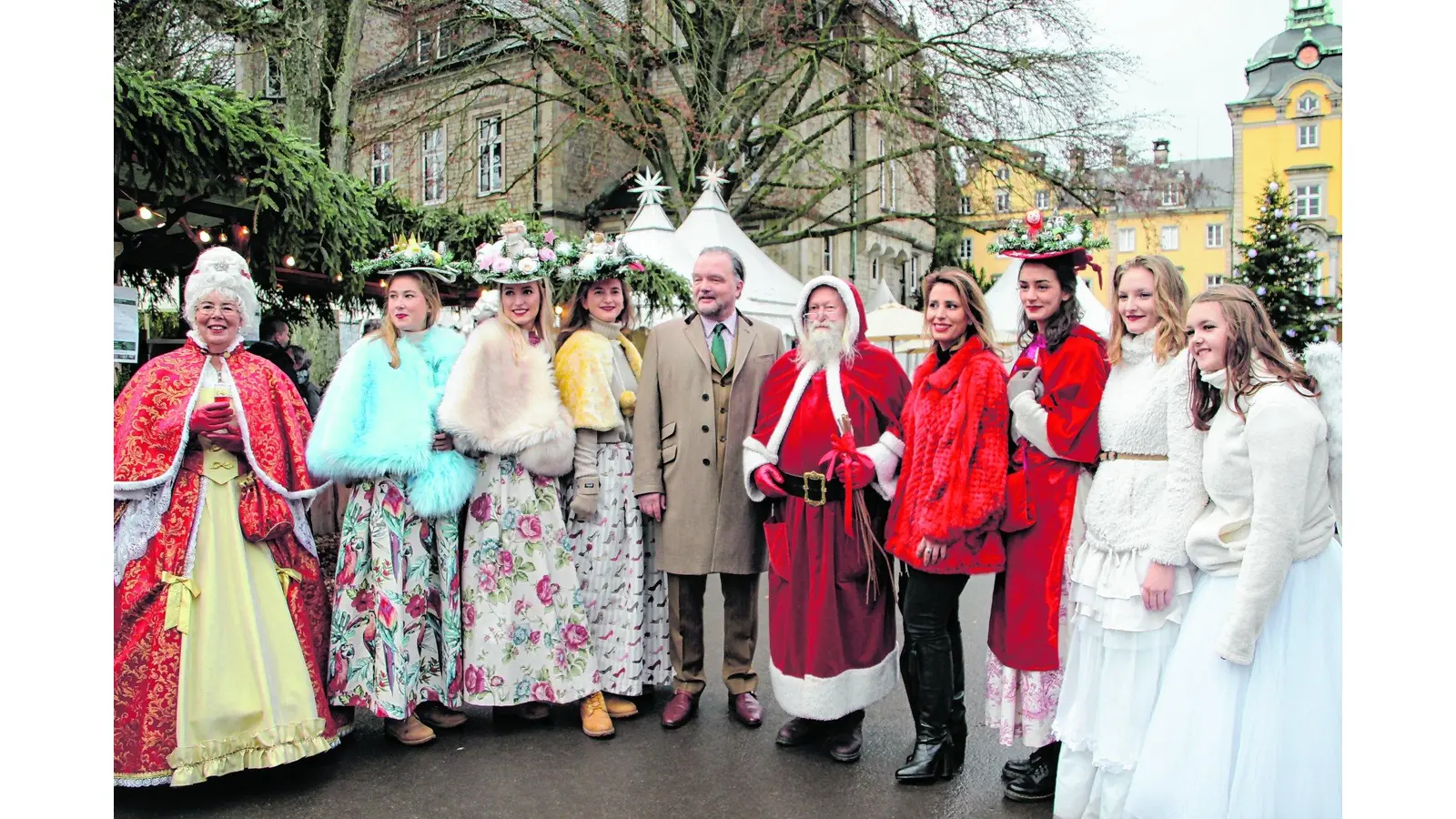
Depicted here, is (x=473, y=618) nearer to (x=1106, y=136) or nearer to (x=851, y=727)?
(x=851, y=727)

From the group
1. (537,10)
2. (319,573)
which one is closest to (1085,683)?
(319,573)

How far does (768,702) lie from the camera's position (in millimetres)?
4785

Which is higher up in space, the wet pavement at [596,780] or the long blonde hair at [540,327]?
the long blonde hair at [540,327]

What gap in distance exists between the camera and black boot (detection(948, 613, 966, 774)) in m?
3.81

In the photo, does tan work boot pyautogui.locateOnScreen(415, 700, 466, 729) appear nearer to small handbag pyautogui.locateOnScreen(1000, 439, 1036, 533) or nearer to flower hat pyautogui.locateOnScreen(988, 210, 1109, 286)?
small handbag pyautogui.locateOnScreen(1000, 439, 1036, 533)

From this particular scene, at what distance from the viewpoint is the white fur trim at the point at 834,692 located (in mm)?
3975

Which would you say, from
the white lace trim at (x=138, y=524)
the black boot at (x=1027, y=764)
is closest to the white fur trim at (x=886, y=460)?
the black boot at (x=1027, y=764)

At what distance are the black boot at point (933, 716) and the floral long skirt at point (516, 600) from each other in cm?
143

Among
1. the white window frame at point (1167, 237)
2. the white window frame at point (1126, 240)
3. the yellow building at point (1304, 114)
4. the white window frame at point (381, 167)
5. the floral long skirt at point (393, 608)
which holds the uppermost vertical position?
the white window frame at point (381, 167)

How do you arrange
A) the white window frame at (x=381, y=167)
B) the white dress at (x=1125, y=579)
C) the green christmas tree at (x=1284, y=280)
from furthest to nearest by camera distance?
the white window frame at (x=381, y=167)
the green christmas tree at (x=1284, y=280)
the white dress at (x=1125, y=579)

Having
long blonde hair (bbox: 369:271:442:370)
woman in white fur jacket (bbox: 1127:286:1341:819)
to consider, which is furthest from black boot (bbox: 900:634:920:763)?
long blonde hair (bbox: 369:271:442:370)

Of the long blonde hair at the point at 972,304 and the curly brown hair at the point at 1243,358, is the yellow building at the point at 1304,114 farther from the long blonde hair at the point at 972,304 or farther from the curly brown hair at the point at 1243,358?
the long blonde hair at the point at 972,304

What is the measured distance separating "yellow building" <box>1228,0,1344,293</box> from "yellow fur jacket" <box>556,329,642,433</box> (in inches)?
109

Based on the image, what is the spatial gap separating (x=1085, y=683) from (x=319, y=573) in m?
2.93
